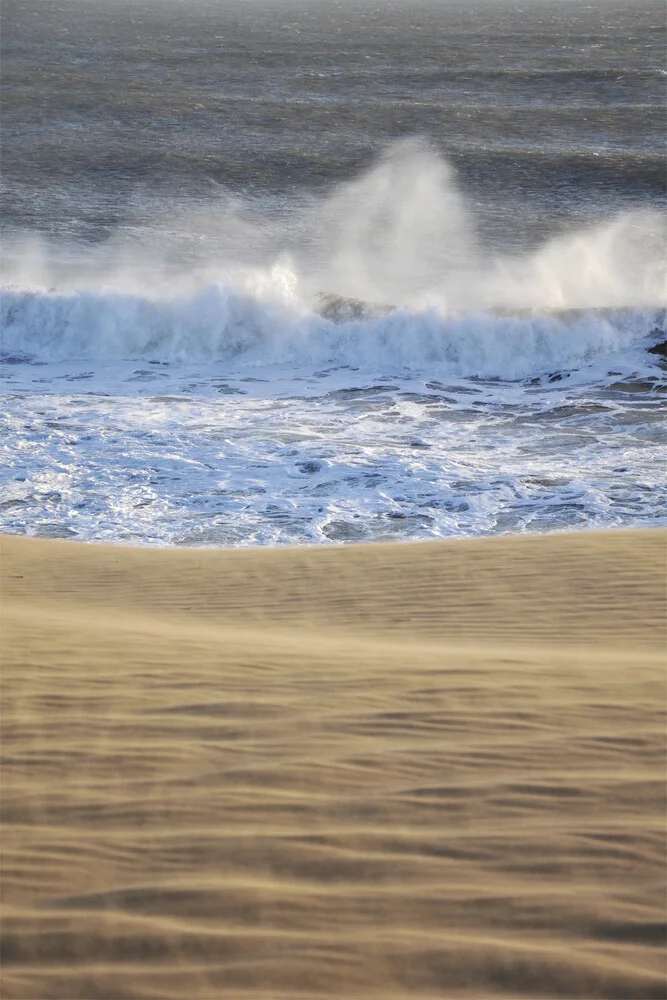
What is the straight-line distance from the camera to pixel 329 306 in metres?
17.6

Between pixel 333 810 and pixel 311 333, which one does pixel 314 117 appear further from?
pixel 333 810

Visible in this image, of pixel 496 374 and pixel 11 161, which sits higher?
pixel 11 161

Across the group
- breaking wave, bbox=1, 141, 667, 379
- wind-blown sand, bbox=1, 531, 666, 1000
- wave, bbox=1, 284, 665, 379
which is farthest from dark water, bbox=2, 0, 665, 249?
wind-blown sand, bbox=1, 531, 666, 1000

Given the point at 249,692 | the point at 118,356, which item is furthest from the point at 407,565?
the point at 118,356

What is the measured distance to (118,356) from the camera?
1653 centimetres

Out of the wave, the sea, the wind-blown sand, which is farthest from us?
the wave

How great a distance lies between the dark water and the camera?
90.4ft

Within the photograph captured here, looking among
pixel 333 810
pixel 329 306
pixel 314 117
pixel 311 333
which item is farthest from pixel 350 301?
pixel 314 117

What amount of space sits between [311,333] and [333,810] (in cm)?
1378

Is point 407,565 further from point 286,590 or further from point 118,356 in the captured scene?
point 118,356

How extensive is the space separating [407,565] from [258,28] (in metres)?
69.9

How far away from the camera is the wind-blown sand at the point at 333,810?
2.80m

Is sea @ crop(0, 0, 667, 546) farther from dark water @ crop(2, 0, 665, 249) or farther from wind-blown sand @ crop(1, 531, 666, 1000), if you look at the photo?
wind-blown sand @ crop(1, 531, 666, 1000)

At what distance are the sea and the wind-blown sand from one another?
14.3 ft
